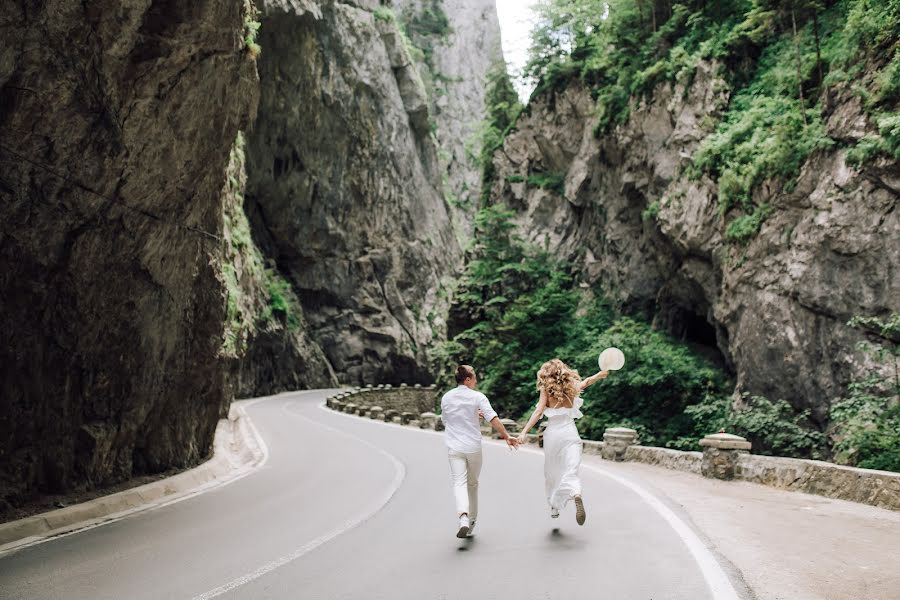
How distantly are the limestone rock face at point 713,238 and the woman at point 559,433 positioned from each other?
11790 millimetres

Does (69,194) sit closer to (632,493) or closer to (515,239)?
(632,493)

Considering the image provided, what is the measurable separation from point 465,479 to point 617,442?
8188 mm

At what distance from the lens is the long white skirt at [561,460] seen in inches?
251

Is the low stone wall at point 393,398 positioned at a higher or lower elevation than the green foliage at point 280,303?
lower

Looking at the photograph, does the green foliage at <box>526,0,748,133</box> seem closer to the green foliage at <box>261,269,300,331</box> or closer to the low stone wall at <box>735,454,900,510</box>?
the low stone wall at <box>735,454,900,510</box>

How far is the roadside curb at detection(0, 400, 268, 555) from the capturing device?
6926mm

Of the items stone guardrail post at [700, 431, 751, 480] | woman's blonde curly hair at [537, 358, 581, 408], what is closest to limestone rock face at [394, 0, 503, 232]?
stone guardrail post at [700, 431, 751, 480]

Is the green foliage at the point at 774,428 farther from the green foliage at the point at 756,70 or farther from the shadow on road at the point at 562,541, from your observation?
the shadow on road at the point at 562,541

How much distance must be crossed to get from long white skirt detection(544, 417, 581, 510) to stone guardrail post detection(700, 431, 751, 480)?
4998 millimetres

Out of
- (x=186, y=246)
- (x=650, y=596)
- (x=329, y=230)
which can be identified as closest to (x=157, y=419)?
(x=186, y=246)

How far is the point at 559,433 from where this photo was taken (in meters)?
6.54

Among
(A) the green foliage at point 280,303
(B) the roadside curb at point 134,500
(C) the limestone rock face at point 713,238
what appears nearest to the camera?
(B) the roadside curb at point 134,500

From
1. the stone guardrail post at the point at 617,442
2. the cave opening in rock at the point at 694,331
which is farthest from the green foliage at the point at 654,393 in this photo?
the stone guardrail post at the point at 617,442

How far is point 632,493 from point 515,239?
981 inches
